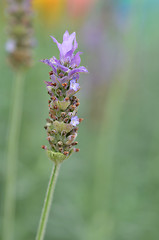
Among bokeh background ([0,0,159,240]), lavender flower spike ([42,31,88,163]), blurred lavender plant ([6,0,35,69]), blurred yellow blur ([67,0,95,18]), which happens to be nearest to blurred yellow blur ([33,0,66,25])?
blurred yellow blur ([67,0,95,18])

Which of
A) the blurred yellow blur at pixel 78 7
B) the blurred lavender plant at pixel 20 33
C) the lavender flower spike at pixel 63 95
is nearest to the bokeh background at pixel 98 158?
the blurred lavender plant at pixel 20 33

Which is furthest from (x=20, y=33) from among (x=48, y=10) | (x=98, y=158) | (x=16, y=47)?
(x=48, y=10)

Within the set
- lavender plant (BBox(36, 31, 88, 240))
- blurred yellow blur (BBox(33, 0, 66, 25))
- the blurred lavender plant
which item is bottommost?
lavender plant (BBox(36, 31, 88, 240))

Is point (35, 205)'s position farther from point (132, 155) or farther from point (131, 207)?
point (132, 155)

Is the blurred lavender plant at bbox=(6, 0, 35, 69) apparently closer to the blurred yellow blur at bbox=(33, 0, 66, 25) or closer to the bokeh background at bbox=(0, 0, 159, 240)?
the bokeh background at bbox=(0, 0, 159, 240)

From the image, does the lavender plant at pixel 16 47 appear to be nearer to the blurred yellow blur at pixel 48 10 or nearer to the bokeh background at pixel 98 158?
the bokeh background at pixel 98 158

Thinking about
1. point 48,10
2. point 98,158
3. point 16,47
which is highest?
point 48,10

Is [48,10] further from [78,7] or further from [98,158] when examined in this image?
[98,158]
